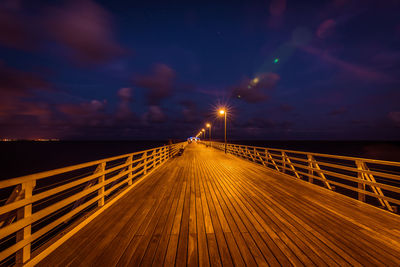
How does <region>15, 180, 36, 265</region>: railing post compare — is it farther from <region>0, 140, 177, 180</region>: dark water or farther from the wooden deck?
<region>0, 140, 177, 180</region>: dark water

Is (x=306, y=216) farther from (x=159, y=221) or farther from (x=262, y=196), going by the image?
(x=159, y=221)

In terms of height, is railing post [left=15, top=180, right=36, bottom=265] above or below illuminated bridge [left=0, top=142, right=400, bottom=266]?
above

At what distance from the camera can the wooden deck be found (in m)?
2.59

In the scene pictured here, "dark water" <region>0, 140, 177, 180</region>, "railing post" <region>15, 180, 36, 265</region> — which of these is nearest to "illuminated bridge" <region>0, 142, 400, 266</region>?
"railing post" <region>15, 180, 36, 265</region>

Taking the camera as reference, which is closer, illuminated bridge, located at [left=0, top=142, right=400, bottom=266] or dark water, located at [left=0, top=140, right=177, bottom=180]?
illuminated bridge, located at [left=0, top=142, right=400, bottom=266]

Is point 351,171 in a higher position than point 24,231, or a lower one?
lower

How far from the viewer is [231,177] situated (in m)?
7.08

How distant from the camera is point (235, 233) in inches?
124

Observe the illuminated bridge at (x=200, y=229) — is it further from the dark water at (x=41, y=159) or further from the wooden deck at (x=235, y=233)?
the dark water at (x=41, y=159)

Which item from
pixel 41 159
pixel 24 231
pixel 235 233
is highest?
pixel 24 231

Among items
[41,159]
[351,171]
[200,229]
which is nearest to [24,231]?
[200,229]

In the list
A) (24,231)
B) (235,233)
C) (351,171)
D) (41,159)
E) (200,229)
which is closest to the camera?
(24,231)

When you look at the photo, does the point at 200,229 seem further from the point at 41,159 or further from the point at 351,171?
the point at 41,159

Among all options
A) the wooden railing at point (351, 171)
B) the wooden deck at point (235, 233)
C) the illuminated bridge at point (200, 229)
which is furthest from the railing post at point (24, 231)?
the wooden railing at point (351, 171)
